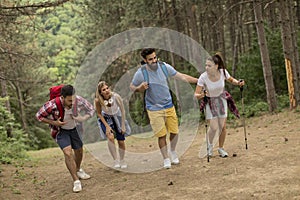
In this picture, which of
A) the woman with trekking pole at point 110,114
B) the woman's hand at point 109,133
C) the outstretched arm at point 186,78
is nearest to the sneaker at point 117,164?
the woman with trekking pole at point 110,114

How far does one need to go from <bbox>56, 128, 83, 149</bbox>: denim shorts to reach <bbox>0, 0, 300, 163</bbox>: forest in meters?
3.40

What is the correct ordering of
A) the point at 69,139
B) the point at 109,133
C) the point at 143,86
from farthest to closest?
the point at 109,133 < the point at 69,139 < the point at 143,86

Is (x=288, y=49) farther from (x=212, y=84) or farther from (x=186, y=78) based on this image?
(x=186, y=78)

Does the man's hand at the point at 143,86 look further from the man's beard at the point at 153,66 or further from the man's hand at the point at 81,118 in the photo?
the man's hand at the point at 81,118

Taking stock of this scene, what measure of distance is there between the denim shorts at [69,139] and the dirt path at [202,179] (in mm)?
794

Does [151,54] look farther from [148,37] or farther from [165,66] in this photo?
[148,37]

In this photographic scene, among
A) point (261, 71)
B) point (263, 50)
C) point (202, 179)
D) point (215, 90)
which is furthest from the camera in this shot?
point (261, 71)

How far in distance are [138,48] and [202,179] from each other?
1928 centimetres

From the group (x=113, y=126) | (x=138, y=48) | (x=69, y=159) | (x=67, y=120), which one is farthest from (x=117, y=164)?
(x=138, y=48)

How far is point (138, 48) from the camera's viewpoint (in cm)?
2536

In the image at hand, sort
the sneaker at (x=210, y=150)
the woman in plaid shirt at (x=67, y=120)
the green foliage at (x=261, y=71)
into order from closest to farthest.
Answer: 1. the woman in plaid shirt at (x=67, y=120)
2. the sneaker at (x=210, y=150)
3. the green foliage at (x=261, y=71)

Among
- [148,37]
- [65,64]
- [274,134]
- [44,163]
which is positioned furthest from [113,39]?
[65,64]

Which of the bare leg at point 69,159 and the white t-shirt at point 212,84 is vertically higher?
the white t-shirt at point 212,84

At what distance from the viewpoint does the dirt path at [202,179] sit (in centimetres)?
575
